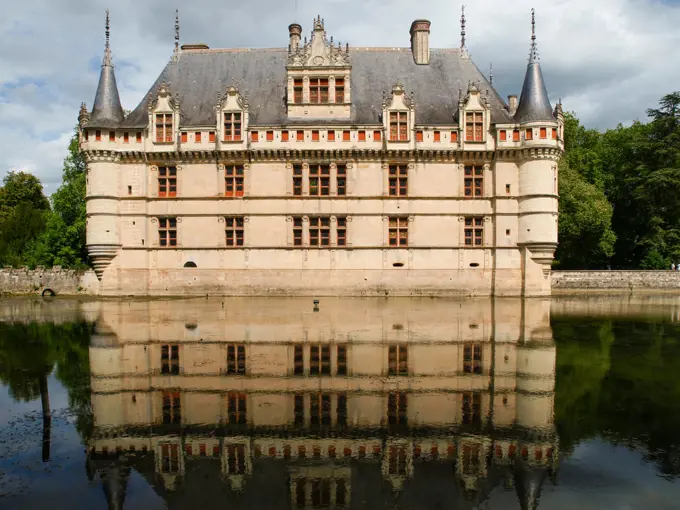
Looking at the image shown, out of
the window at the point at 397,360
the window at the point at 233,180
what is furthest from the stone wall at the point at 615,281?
the window at the point at 397,360

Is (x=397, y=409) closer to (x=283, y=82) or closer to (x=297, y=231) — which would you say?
(x=297, y=231)

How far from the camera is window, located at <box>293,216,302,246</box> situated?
2970 centimetres

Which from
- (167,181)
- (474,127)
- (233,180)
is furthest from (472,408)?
(167,181)

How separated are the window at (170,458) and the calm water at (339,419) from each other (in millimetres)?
26

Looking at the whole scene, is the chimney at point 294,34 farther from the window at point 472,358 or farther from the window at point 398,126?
the window at point 472,358

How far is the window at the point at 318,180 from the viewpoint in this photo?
1167 inches

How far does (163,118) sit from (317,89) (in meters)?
8.21

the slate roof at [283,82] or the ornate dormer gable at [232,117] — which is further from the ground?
the slate roof at [283,82]

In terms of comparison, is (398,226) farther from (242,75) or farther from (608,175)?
(608,175)

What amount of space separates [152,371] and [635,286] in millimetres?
Answer: 30540

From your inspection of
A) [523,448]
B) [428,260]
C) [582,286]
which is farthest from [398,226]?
[523,448]

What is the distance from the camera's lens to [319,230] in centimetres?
2962

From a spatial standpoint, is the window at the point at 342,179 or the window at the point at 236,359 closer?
the window at the point at 236,359

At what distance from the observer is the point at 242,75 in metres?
32.2
